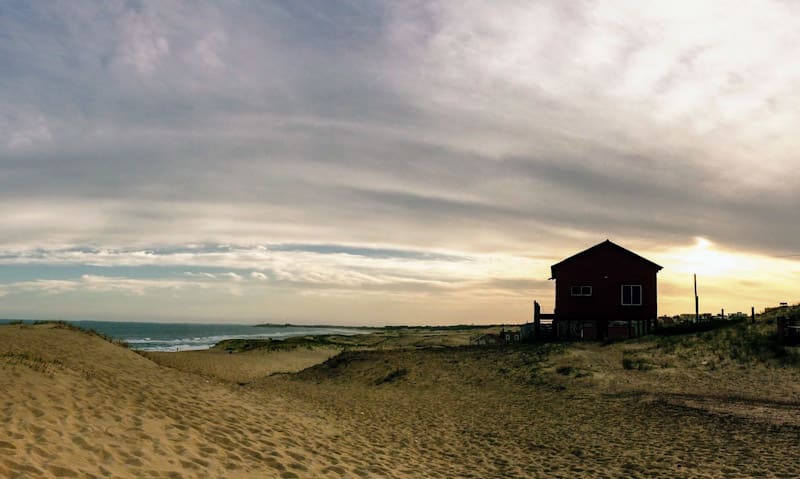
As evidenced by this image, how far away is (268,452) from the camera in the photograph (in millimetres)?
12328

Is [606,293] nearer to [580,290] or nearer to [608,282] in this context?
[608,282]

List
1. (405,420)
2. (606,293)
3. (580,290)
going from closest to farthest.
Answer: (405,420), (606,293), (580,290)

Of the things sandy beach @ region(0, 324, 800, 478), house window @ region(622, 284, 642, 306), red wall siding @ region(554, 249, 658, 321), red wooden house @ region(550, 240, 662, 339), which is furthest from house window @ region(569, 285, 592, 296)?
sandy beach @ region(0, 324, 800, 478)

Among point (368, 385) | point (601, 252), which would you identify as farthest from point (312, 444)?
point (601, 252)

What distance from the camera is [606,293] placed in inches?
1746

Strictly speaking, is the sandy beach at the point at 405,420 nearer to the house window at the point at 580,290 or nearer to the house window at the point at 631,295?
the house window at the point at 631,295

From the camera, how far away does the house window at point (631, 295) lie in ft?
145

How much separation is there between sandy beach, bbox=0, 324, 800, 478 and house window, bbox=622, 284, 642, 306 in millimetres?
12644

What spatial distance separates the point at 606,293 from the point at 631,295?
6.53 ft

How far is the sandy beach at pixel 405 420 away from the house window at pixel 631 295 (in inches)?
498

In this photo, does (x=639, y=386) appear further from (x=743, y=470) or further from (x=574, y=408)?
(x=743, y=470)

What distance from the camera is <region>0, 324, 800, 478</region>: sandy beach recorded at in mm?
10805

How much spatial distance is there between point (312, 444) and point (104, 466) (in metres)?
5.62

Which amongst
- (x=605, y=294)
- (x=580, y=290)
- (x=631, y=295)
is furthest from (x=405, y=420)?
(x=631, y=295)
